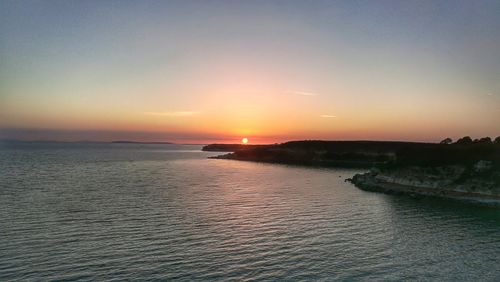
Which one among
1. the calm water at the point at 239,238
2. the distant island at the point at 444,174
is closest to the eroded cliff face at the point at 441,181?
the distant island at the point at 444,174

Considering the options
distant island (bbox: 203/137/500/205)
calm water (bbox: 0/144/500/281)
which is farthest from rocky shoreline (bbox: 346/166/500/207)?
calm water (bbox: 0/144/500/281)

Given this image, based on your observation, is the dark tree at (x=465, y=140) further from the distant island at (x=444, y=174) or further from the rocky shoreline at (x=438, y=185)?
the rocky shoreline at (x=438, y=185)

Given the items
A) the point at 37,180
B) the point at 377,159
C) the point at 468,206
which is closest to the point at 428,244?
the point at 468,206

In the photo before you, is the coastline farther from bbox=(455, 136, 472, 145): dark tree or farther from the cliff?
bbox=(455, 136, 472, 145): dark tree

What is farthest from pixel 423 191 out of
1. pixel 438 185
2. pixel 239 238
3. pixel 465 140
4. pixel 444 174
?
pixel 239 238

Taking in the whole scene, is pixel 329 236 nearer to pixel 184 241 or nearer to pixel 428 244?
pixel 428 244

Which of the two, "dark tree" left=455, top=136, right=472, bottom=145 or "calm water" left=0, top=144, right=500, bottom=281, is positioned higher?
"dark tree" left=455, top=136, right=472, bottom=145
